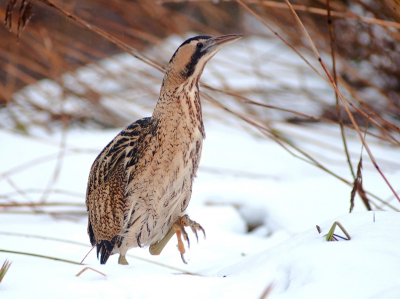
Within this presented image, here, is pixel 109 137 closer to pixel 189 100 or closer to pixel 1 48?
pixel 1 48

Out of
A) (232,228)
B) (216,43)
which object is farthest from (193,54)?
(232,228)

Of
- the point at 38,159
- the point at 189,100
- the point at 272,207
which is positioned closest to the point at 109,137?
the point at 38,159

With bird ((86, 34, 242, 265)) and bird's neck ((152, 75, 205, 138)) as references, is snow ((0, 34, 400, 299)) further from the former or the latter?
bird's neck ((152, 75, 205, 138))

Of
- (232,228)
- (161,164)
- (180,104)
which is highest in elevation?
(180,104)

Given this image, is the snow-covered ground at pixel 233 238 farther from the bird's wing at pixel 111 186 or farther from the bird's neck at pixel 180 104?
the bird's neck at pixel 180 104

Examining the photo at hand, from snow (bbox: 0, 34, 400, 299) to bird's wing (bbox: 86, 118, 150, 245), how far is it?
12 cm

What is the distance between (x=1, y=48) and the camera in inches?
134

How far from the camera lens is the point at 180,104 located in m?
1.47

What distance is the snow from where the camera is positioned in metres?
1.00

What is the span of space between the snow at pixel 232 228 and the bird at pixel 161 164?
131mm

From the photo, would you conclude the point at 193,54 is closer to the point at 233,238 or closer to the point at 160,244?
the point at 160,244

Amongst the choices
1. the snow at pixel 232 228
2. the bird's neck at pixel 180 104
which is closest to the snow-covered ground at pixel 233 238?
the snow at pixel 232 228

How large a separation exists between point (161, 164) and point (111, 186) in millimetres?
272

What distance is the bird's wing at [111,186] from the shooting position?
1633 mm
